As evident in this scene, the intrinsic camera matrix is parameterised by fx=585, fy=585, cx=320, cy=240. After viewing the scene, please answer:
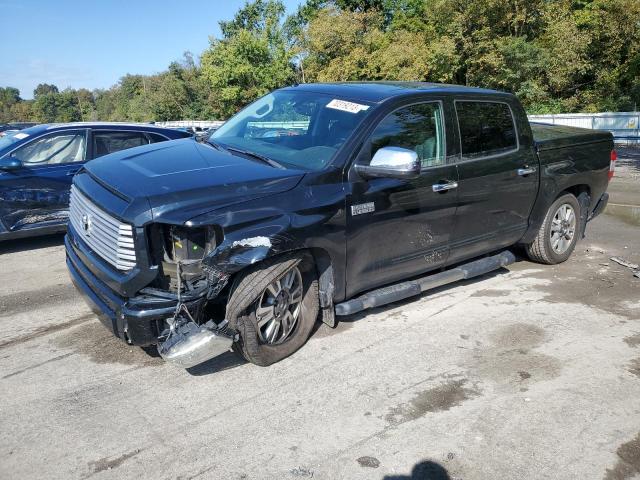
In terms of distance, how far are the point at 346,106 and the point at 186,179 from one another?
5.02ft

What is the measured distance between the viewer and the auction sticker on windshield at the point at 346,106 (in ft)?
14.6

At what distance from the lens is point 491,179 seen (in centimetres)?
516

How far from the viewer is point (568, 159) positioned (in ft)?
20.0

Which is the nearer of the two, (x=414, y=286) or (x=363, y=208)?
(x=363, y=208)

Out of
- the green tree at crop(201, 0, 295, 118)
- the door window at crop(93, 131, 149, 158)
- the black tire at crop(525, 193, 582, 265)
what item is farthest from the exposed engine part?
the green tree at crop(201, 0, 295, 118)

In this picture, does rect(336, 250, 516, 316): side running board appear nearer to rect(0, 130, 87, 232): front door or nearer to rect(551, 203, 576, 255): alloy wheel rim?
rect(551, 203, 576, 255): alloy wheel rim

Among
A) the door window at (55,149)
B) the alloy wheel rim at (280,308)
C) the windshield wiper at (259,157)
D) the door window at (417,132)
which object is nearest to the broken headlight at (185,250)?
the alloy wheel rim at (280,308)

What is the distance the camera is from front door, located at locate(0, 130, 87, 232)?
6871 millimetres

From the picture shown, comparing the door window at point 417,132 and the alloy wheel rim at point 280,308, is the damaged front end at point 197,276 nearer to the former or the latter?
the alloy wheel rim at point 280,308

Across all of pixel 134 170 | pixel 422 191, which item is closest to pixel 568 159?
pixel 422 191

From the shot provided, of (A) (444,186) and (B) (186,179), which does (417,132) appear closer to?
(A) (444,186)

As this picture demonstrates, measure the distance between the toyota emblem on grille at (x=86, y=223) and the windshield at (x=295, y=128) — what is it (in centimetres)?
126

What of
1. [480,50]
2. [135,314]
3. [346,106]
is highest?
[480,50]

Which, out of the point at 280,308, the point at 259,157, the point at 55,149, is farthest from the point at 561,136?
the point at 55,149
